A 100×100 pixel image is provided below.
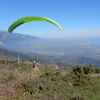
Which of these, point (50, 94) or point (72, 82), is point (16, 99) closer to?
point (50, 94)

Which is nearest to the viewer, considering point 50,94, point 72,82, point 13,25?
point 13,25

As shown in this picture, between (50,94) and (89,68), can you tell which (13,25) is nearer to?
(50,94)

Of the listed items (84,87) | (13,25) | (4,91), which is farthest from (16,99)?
(13,25)

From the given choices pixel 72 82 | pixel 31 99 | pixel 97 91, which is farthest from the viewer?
pixel 72 82

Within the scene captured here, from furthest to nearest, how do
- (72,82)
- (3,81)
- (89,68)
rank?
(89,68) → (72,82) → (3,81)

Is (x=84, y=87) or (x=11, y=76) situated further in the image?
(x=84, y=87)

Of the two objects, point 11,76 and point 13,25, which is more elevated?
point 13,25

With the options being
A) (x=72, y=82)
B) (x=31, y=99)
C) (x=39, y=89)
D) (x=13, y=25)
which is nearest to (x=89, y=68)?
(x=72, y=82)

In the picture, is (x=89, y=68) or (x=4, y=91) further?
(x=89, y=68)

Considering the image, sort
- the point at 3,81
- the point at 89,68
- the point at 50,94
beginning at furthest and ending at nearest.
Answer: the point at 89,68
the point at 3,81
the point at 50,94
